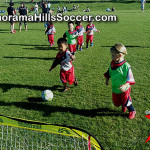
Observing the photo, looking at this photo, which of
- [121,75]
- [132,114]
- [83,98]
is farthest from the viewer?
[83,98]

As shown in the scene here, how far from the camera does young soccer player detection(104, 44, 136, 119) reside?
349 centimetres

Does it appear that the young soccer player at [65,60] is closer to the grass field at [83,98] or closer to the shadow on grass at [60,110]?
the grass field at [83,98]

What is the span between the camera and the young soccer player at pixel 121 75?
3493 mm

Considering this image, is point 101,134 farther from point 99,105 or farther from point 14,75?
point 14,75

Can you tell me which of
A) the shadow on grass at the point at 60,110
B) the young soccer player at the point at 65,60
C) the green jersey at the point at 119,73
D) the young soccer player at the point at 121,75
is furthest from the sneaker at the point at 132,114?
the young soccer player at the point at 65,60

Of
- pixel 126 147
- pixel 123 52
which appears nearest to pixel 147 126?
pixel 126 147

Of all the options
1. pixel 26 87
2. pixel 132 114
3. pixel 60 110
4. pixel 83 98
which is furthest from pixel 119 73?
pixel 26 87

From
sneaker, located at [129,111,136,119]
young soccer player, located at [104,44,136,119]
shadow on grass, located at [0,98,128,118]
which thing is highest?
young soccer player, located at [104,44,136,119]

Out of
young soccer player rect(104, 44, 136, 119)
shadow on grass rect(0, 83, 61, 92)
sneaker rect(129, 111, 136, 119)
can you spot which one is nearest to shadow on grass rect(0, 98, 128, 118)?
sneaker rect(129, 111, 136, 119)

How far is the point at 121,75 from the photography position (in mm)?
3719

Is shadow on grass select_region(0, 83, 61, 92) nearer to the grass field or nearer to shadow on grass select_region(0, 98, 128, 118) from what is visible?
the grass field

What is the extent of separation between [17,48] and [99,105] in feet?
25.3

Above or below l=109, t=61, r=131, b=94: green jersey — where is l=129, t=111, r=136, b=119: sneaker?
below

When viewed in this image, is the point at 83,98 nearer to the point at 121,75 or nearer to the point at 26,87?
the point at 121,75
